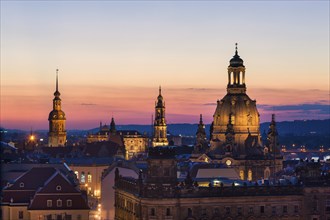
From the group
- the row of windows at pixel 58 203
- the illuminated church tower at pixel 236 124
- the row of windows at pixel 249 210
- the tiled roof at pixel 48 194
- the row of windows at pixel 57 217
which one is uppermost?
the illuminated church tower at pixel 236 124

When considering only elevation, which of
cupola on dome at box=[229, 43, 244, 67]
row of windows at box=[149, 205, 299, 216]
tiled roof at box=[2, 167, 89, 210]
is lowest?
row of windows at box=[149, 205, 299, 216]

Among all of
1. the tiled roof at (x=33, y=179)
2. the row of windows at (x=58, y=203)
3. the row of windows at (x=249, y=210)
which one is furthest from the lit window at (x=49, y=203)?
the row of windows at (x=249, y=210)

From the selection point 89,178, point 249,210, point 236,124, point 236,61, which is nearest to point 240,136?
point 236,124

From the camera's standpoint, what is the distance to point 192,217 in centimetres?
10856

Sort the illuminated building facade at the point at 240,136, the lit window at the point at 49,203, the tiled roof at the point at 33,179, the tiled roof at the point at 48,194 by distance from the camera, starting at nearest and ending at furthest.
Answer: the tiled roof at the point at 48,194
the lit window at the point at 49,203
the tiled roof at the point at 33,179
the illuminated building facade at the point at 240,136

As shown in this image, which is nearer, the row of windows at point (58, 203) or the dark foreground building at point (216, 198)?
the row of windows at point (58, 203)

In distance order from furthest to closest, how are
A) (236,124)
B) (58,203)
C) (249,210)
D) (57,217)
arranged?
(236,124) < (249,210) < (58,203) < (57,217)

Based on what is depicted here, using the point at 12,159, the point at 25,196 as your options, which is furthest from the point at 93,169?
the point at 25,196

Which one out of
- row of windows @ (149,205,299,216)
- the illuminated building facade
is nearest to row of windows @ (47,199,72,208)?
row of windows @ (149,205,299,216)

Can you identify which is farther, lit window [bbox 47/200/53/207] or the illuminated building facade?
the illuminated building facade

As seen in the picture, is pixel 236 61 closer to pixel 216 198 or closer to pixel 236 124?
pixel 236 124

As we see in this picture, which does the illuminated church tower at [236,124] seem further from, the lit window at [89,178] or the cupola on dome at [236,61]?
the lit window at [89,178]

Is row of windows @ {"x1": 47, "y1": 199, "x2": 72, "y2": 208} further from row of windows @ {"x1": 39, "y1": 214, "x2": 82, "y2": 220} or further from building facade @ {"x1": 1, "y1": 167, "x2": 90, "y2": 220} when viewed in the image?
row of windows @ {"x1": 39, "y1": 214, "x2": 82, "y2": 220}

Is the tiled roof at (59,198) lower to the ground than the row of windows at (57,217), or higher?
higher
